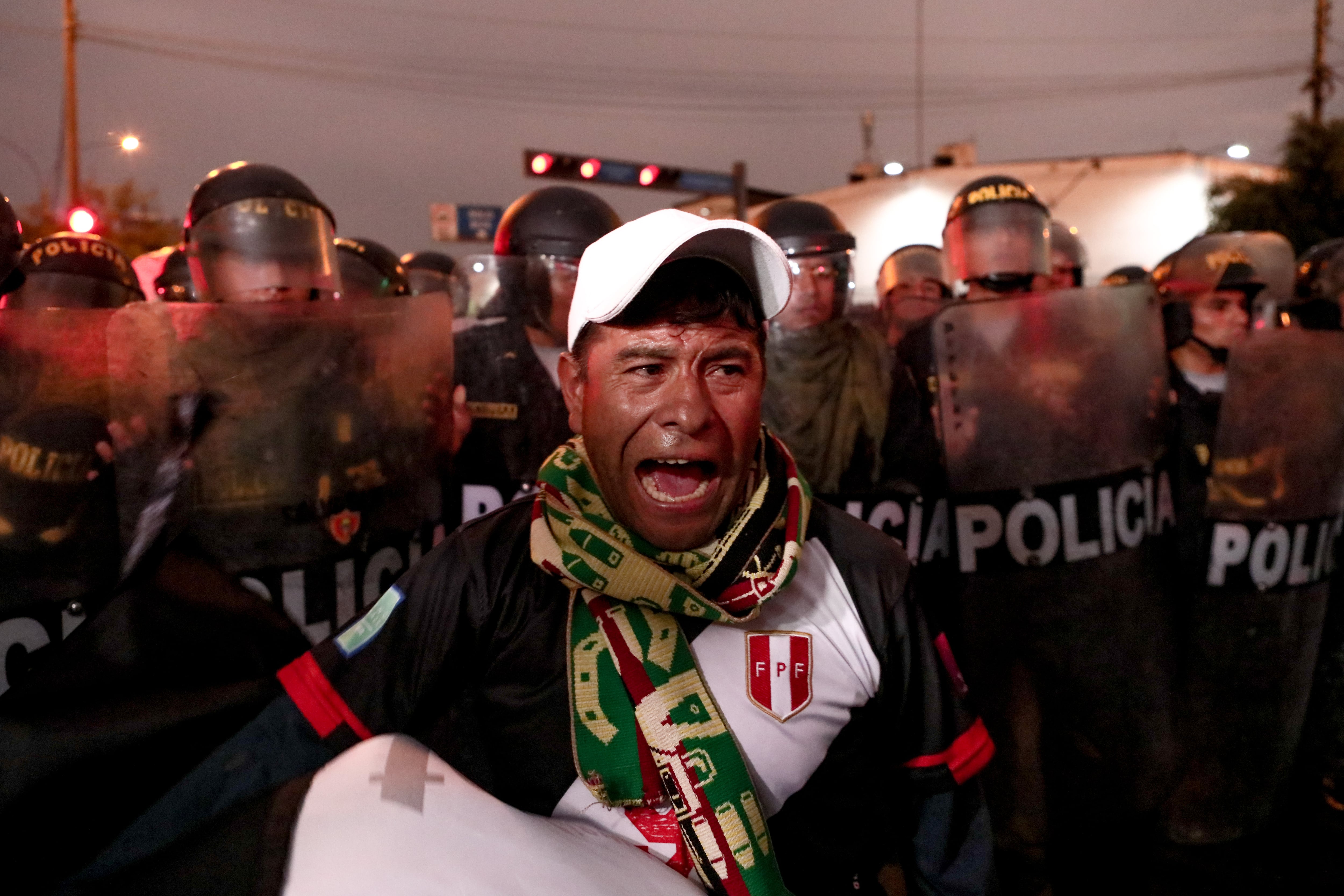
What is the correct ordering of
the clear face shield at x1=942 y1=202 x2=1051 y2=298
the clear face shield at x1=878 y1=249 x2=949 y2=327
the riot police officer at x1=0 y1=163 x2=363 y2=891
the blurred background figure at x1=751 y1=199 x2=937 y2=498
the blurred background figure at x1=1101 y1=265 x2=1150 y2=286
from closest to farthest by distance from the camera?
the riot police officer at x1=0 y1=163 x2=363 y2=891
the blurred background figure at x1=751 y1=199 x2=937 y2=498
the clear face shield at x1=942 y1=202 x2=1051 y2=298
the clear face shield at x1=878 y1=249 x2=949 y2=327
the blurred background figure at x1=1101 y1=265 x2=1150 y2=286

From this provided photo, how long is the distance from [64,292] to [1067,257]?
592cm

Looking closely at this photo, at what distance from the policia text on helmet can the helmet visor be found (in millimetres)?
494

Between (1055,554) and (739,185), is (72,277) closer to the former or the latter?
(1055,554)

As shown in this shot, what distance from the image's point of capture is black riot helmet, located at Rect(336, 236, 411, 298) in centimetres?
509

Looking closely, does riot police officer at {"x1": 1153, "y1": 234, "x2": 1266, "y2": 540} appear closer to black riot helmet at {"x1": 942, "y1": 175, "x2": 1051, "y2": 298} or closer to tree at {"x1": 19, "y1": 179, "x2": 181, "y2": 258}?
black riot helmet at {"x1": 942, "y1": 175, "x2": 1051, "y2": 298}

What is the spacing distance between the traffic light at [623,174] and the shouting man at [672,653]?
10.6 metres

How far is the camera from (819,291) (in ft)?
12.9

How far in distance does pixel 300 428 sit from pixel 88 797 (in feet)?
3.37

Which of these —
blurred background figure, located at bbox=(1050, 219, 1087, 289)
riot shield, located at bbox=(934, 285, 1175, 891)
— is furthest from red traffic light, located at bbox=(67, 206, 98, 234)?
blurred background figure, located at bbox=(1050, 219, 1087, 289)

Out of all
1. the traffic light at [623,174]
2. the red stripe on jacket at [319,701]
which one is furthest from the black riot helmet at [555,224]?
the traffic light at [623,174]

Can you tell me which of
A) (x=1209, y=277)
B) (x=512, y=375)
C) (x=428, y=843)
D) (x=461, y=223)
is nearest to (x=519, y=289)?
(x=512, y=375)

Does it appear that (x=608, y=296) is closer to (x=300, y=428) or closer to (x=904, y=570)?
(x=904, y=570)

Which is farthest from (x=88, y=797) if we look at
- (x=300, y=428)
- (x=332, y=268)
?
(x=332, y=268)

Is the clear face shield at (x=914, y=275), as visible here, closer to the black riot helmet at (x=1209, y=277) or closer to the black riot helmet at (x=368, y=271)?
the black riot helmet at (x=1209, y=277)
